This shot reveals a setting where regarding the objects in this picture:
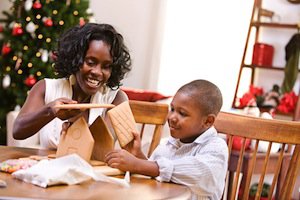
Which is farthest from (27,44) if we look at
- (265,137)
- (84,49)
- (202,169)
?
(202,169)

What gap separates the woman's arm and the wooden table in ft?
0.88

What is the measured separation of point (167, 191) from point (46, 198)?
15.3 inches

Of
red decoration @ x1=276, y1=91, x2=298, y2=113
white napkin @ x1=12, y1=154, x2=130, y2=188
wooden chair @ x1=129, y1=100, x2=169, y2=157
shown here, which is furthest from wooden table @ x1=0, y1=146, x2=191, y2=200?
red decoration @ x1=276, y1=91, x2=298, y2=113

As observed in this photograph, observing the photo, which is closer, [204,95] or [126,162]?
[126,162]

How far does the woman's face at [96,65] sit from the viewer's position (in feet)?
7.25

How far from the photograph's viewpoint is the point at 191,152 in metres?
2.02

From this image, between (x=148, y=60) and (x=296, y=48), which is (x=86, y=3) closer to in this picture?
(x=148, y=60)

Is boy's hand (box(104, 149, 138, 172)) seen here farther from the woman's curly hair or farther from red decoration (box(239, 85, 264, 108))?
red decoration (box(239, 85, 264, 108))

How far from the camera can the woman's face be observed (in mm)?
2209

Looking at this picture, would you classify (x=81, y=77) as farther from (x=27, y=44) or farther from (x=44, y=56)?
(x=27, y=44)

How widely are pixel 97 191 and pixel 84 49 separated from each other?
68 centimetres

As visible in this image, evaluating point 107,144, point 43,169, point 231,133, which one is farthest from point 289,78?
point 43,169

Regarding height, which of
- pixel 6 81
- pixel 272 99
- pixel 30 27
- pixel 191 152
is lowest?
pixel 6 81

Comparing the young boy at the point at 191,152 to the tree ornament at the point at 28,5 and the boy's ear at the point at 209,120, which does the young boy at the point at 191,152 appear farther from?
the tree ornament at the point at 28,5
